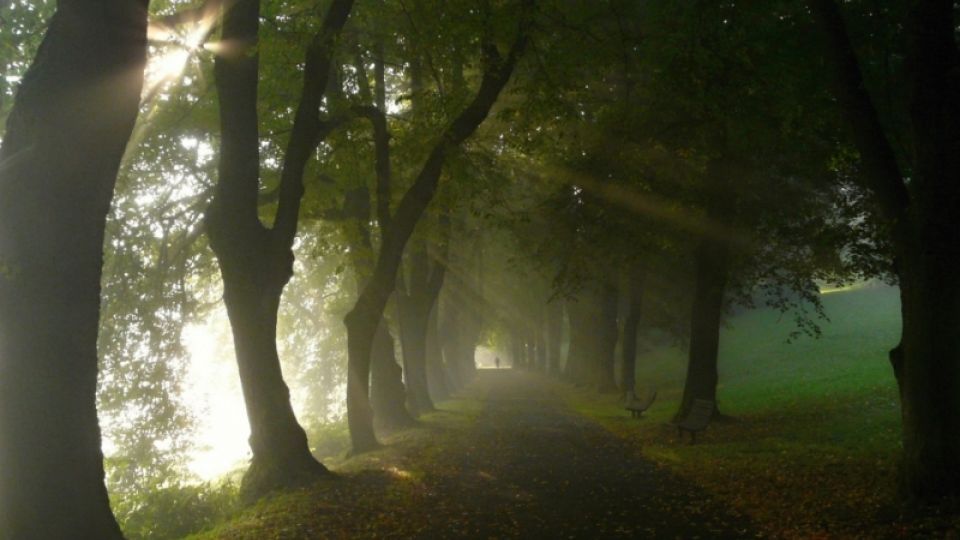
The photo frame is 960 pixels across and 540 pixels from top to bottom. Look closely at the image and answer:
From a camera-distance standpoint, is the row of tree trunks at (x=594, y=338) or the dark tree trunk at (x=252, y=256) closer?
the dark tree trunk at (x=252, y=256)

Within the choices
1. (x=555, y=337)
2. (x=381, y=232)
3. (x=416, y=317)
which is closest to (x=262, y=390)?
(x=381, y=232)

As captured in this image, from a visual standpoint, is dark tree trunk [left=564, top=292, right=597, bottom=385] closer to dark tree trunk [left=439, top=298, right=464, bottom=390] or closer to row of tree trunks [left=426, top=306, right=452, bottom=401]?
dark tree trunk [left=439, top=298, right=464, bottom=390]

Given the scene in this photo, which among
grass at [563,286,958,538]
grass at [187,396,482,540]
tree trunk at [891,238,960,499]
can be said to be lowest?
grass at [187,396,482,540]

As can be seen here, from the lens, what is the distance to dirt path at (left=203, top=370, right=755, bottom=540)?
10742mm

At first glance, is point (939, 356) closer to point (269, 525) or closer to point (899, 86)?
point (899, 86)

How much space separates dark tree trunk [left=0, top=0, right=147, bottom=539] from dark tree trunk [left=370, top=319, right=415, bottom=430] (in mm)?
17078

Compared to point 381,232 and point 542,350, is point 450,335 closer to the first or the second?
point 542,350

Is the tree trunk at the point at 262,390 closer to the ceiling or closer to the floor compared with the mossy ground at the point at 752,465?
closer to the ceiling

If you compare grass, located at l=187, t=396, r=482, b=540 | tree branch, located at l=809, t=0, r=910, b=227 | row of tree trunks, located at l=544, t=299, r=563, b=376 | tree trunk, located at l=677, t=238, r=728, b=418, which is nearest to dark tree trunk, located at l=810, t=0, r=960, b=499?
tree branch, located at l=809, t=0, r=910, b=227

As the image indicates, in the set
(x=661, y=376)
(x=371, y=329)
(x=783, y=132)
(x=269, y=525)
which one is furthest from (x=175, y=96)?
(x=661, y=376)

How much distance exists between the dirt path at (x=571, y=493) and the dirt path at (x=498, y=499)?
2 cm

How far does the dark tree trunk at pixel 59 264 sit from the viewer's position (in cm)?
754

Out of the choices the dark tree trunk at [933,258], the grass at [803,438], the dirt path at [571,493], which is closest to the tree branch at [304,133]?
the dirt path at [571,493]

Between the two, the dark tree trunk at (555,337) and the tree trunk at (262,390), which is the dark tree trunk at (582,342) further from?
the tree trunk at (262,390)
